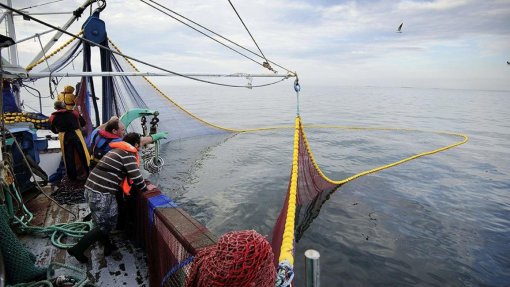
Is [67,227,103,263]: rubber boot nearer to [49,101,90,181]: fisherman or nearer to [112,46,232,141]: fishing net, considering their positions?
[49,101,90,181]: fisherman

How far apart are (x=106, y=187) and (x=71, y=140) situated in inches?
120

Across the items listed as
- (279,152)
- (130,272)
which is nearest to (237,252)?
(130,272)

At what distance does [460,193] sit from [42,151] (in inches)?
481

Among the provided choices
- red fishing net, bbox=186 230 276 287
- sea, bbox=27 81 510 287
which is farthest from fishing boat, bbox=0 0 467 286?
sea, bbox=27 81 510 287

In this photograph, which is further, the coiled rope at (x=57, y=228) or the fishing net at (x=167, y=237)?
the coiled rope at (x=57, y=228)

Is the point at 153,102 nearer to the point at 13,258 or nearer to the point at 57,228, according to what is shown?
the point at 57,228

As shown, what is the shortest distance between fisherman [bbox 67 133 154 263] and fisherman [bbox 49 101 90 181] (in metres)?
2.83

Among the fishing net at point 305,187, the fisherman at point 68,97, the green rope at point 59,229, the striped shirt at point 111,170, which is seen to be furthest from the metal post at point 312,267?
the fisherman at point 68,97

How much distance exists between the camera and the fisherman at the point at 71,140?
5.84 m

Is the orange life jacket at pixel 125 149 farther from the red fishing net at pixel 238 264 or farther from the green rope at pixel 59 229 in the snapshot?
the red fishing net at pixel 238 264

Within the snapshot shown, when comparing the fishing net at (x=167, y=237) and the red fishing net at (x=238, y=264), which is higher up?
the red fishing net at (x=238, y=264)

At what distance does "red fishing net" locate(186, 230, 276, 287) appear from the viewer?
4.13 ft

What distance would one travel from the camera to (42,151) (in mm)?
6949

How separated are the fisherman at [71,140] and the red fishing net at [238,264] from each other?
582cm
